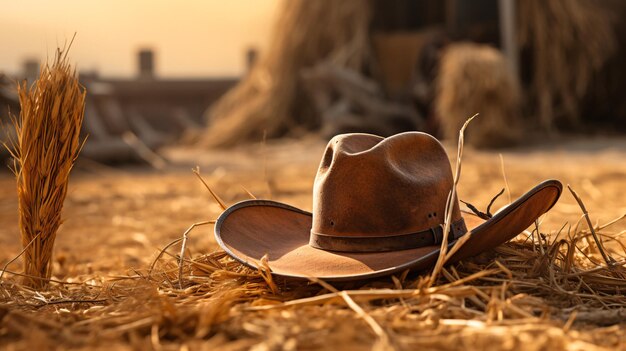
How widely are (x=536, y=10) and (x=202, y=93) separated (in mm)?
5090

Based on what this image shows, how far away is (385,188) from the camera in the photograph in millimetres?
1790

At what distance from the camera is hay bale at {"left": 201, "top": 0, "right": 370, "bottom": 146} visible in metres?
9.07

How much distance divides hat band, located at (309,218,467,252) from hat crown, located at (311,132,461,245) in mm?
10

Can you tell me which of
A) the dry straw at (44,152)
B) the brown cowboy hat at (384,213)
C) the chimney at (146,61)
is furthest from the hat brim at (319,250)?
the chimney at (146,61)

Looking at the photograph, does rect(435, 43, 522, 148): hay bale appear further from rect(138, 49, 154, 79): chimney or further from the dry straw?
rect(138, 49, 154, 79): chimney

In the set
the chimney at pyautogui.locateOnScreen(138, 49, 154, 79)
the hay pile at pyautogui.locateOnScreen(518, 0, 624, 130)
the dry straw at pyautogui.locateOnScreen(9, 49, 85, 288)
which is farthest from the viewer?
the chimney at pyautogui.locateOnScreen(138, 49, 154, 79)

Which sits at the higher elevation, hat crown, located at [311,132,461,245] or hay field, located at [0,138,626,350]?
hat crown, located at [311,132,461,245]

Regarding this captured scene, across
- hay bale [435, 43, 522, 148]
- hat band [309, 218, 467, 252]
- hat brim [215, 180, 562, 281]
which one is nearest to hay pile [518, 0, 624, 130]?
hay bale [435, 43, 522, 148]

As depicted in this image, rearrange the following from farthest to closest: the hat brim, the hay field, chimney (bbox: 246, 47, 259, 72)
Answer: chimney (bbox: 246, 47, 259, 72)
the hat brim
the hay field

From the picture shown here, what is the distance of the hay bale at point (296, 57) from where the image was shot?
9070mm

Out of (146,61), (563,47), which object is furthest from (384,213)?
(146,61)

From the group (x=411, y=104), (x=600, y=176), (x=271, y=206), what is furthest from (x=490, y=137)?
(x=271, y=206)

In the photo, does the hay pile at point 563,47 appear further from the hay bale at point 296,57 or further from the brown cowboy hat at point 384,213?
the brown cowboy hat at point 384,213

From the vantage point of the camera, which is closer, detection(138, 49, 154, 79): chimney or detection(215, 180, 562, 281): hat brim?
detection(215, 180, 562, 281): hat brim
